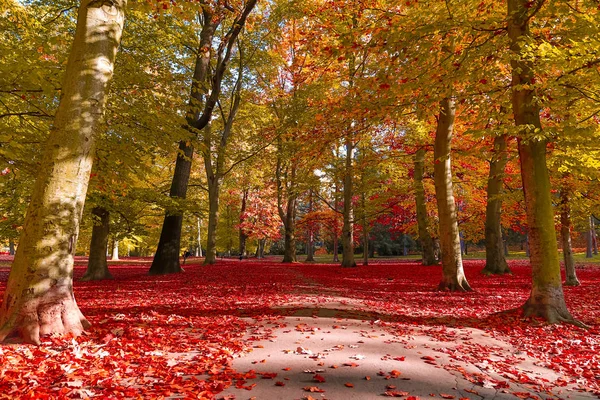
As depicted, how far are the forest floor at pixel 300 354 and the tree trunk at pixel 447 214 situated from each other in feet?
9.79

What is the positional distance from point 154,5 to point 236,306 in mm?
7339

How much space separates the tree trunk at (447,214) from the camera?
11297 millimetres

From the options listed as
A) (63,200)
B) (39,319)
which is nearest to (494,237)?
(63,200)

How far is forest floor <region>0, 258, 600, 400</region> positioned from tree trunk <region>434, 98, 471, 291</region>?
117 inches

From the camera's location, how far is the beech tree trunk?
14.0 ft

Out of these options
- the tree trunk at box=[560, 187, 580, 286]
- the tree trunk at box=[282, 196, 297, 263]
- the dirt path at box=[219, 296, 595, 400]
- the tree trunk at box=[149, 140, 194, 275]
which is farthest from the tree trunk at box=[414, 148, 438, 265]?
the dirt path at box=[219, 296, 595, 400]

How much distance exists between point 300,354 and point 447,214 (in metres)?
8.34

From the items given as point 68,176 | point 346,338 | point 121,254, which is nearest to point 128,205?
point 68,176

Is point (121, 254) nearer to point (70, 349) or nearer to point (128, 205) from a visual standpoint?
point (128, 205)

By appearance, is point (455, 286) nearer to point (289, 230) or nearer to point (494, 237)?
point (494, 237)

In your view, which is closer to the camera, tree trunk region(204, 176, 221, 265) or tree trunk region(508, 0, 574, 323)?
tree trunk region(508, 0, 574, 323)

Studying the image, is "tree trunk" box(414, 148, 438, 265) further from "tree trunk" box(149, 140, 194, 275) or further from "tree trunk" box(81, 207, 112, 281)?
"tree trunk" box(81, 207, 112, 281)

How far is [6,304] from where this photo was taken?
14.1 ft

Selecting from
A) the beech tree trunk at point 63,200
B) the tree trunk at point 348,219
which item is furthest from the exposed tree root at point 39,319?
the tree trunk at point 348,219
